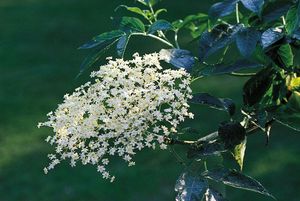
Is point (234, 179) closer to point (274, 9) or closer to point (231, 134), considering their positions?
point (231, 134)

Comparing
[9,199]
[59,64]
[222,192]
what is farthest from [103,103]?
[59,64]

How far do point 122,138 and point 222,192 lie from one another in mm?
222

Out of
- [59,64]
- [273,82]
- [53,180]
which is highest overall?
[59,64]

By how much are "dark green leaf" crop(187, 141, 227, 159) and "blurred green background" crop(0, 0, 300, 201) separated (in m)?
1.75

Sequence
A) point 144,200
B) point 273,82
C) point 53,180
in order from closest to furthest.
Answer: point 273,82 → point 144,200 → point 53,180

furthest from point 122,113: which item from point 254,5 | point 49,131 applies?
point 49,131

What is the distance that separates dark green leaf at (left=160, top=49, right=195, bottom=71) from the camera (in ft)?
2.91

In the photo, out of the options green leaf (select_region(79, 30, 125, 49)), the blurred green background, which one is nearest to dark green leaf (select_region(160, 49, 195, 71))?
green leaf (select_region(79, 30, 125, 49))

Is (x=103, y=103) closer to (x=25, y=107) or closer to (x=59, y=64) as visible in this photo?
(x=25, y=107)

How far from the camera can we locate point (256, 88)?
0.89 m

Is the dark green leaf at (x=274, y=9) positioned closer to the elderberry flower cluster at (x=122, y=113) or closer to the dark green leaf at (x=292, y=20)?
the dark green leaf at (x=292, y=20)

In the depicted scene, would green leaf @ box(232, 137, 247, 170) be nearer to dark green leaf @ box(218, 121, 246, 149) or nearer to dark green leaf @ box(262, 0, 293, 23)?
dark green leaf @ box(218, 121, 246, 149)

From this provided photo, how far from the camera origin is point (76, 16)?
4.66 metres

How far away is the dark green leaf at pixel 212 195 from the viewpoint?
2.86 ft
